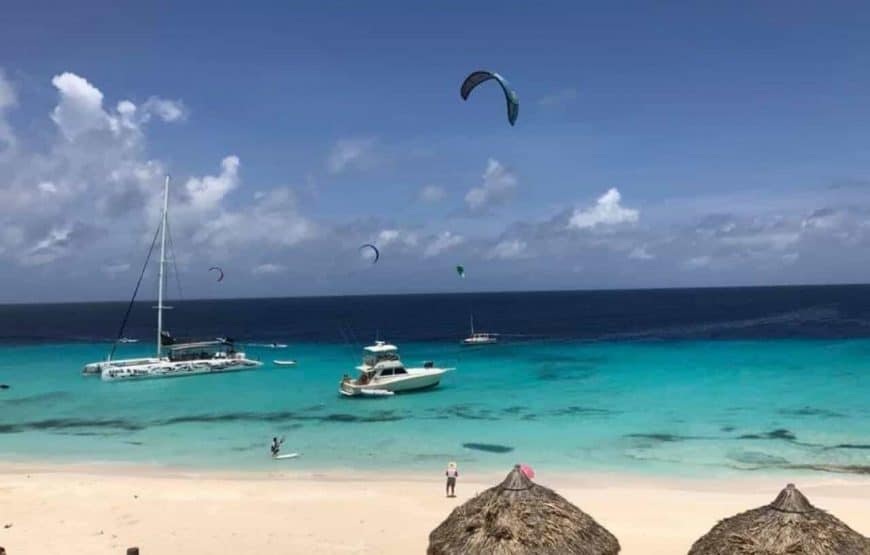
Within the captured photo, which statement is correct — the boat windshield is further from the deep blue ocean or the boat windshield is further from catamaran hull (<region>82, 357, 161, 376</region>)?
catamaran hull (<region>82, 357, 161, 376</region>)

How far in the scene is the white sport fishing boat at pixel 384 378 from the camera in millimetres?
32875

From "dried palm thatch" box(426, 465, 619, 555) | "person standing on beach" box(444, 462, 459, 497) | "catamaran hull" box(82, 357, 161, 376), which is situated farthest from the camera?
"catamaran hull" box(82, 357, 161, 376)

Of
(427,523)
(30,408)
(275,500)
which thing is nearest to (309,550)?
(427,523)

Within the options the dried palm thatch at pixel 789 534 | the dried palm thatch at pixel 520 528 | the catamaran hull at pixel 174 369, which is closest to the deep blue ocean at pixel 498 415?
the catamaran hull at pixel 174 369

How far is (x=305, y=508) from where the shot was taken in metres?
15.7

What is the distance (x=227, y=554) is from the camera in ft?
41.6

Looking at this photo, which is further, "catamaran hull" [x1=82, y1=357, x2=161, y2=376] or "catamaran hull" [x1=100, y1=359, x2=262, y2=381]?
"catamaran hull" [x1=82, y1=357, x2=161, y2=376]

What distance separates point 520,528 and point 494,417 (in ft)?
64.7

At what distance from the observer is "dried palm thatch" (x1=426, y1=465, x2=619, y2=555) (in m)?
8.48

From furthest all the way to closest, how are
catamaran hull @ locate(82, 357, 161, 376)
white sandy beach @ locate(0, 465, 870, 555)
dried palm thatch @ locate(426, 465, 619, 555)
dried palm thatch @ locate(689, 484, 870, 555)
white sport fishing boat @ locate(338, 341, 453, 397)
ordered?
catamaran hull @ locate(82, 357, 161, 376) → white sport fishing boat @ locate(338, 341, 453, 397) → white sandy beach @ locate(0, 465, 870, 555) → dried palm thatch @ locate(426, 465, 619, 555) → dried palm thatch @ locate(689, 484, 870, 555)

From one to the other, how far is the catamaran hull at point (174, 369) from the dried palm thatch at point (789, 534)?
132ft

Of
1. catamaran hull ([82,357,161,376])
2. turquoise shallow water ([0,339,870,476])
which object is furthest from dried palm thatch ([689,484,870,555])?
catamaran hull ([82,357,161,376])

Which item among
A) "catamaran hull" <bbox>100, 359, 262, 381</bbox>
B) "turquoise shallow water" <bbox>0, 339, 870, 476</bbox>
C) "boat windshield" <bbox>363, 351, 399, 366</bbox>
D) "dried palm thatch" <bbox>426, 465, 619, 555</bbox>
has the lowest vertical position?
"turquoise shallow water" <bbox>0, 339, 870, 476</bbox>

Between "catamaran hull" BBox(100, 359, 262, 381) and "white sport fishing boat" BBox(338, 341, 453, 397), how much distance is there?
1439cm
